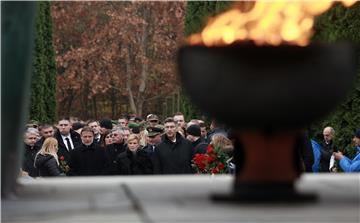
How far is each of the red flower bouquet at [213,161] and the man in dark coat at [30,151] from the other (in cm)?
233

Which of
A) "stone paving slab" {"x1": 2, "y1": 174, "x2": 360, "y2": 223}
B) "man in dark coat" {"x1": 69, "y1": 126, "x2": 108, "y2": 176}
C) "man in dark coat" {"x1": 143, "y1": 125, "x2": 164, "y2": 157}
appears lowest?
"man in dark coat" {"x1": 69, "y1": 126, "x2": 108, "y2": 176}

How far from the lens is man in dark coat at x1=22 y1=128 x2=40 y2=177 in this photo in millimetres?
11602

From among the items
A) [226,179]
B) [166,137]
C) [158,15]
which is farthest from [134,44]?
[226,179]

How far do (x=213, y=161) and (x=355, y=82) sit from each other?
470cm

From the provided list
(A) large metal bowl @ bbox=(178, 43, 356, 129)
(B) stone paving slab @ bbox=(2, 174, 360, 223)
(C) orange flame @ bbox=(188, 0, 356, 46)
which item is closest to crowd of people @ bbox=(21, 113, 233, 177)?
(B) stone paving slab @ bbox=(2, 174, 360, 223)

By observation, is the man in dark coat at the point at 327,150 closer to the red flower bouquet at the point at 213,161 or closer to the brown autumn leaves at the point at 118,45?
the red flower bouquet at the point at 213,161

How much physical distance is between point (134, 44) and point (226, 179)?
2680 centimetres

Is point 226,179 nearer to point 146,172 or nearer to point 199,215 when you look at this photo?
point 199,215

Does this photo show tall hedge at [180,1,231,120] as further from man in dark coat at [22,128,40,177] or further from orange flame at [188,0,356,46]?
orange flame at [188,0,356,46]

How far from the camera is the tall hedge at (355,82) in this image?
45.8ft

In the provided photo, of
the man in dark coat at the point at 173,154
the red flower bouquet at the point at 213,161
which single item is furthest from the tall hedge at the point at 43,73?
the red flower bouquet at the point at 213,161

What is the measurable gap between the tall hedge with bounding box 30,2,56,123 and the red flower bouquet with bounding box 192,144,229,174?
37.8 ft

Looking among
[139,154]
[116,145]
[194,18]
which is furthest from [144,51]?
[139,154]

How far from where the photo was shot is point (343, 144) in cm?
1398
